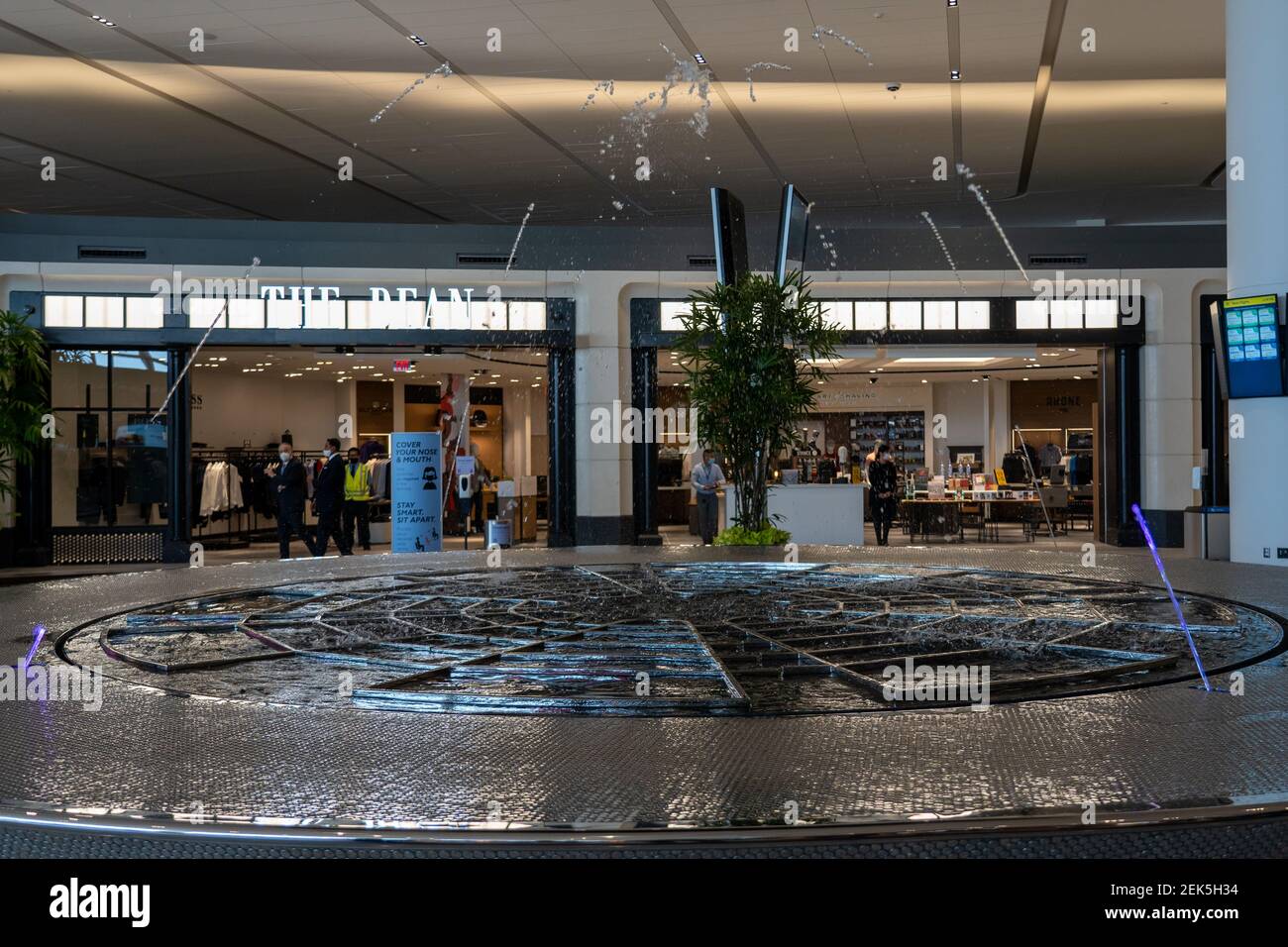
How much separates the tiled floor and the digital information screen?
5.25 metres

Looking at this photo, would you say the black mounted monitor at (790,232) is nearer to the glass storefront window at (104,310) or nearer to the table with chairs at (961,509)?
the table with chairs at (961,509)

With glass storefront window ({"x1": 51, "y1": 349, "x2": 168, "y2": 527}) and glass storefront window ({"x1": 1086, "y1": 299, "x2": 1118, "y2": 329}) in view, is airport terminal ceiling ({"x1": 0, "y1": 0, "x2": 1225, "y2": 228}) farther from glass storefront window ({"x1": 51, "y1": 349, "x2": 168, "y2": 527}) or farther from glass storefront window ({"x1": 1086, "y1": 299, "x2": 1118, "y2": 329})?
glass storefront window ({"x1": 51, "y1": 349, "x2": 168, "y2": 527})

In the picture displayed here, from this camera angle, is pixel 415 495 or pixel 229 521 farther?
pixel 229 521

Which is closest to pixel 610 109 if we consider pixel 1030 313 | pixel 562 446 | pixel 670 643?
pixel 562 446

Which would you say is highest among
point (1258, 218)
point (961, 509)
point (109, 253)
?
point (109, 253)

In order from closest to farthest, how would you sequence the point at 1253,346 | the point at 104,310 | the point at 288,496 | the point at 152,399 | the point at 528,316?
the point at 1253,346 → the point at 288,496 → the point at 104,310 → the point at 152,399 → the point at 528,316

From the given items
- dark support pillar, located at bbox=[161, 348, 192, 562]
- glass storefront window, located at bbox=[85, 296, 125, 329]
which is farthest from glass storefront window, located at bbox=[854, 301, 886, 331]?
glass storefront window, located at bbox=[85, 296, 125, 329]

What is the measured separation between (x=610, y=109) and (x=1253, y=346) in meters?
8.02

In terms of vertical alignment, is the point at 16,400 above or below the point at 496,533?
above

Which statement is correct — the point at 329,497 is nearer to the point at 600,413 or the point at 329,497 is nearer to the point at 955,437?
the point at 600,413

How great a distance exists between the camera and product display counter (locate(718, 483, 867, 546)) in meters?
14.4

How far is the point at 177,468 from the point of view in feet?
47.9

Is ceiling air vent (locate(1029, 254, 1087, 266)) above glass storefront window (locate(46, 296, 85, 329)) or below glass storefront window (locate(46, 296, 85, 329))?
above
